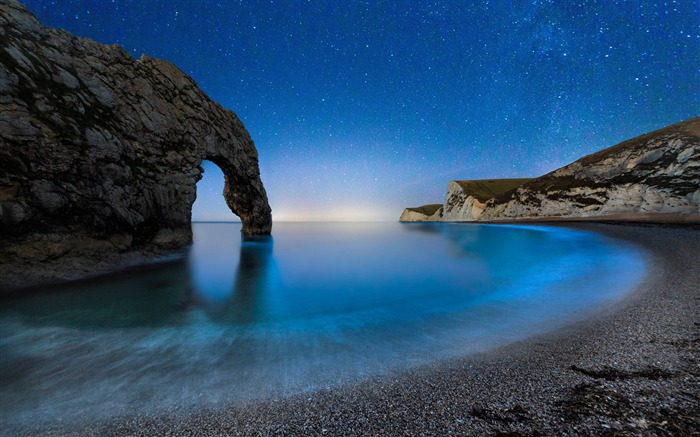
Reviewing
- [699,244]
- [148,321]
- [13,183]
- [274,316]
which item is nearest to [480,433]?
[274,316]

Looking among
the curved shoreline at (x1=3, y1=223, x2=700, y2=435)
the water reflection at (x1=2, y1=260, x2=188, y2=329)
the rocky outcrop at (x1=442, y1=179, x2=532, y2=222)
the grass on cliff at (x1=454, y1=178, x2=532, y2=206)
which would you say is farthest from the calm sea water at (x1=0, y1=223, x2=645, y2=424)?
the grass on cliff at (x1=454, y1=178, x2=532, y2=206)

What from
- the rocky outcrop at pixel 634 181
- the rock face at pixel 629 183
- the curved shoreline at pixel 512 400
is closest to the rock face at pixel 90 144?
the curved shoreline at pixel 512 400

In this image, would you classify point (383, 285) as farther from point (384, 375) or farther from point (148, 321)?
point (148, 321)

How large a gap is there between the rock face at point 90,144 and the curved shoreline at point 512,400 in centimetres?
1559

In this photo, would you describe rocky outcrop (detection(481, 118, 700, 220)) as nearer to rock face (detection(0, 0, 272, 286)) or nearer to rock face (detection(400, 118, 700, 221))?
rock face (detection(400, 118, 700, 221))

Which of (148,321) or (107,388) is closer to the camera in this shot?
(107,388)

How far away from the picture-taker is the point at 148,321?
9.09 metres

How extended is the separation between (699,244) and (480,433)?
32.1 meters

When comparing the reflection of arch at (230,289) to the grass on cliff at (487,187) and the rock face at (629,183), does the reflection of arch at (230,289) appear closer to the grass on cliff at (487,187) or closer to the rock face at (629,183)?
the rock face at (629,183)

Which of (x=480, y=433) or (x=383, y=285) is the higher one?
(x=480, y=433)

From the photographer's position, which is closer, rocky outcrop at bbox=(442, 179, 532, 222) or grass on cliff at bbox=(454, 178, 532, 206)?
rocky outcrop at bbox=(442, 179, 532, 222)

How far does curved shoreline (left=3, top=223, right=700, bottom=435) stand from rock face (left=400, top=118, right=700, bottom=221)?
62.8 meters

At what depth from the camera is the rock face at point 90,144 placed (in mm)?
12727

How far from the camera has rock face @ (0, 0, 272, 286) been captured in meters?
12.7
